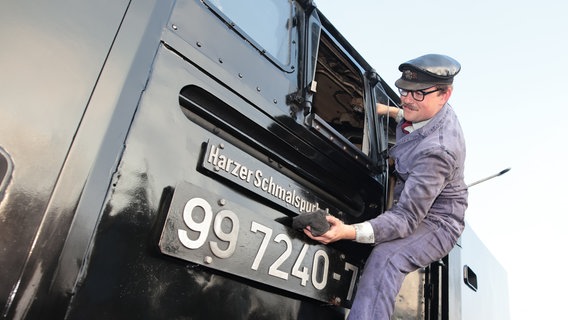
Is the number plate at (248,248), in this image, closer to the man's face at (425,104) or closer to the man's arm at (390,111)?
the man's face at (425,104)

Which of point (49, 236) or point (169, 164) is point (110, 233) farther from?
point (169, 164)

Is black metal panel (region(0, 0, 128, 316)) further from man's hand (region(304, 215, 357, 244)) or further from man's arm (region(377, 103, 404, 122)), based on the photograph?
man's arm (region(377, 103, 404, 122))

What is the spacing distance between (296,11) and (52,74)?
1.31m

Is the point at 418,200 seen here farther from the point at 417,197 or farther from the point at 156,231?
the point at 156,231

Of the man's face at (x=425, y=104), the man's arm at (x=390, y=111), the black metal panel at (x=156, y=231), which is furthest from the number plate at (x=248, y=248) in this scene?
the man's arm at (x=390, y=111)

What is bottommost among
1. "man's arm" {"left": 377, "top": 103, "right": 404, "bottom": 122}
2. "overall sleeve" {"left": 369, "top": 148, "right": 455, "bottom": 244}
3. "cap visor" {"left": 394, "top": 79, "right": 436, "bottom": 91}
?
"overall sleeve" {"left": 369, "top": 148, "right": 455, "bottom": 244}

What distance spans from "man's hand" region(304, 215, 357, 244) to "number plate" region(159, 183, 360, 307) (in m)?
0.05

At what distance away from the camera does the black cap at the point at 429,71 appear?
206 centimetres

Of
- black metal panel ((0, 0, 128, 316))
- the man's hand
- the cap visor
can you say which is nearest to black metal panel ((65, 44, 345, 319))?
black metal panel ((0, 0, 128, 316))

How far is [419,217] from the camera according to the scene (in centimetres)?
188

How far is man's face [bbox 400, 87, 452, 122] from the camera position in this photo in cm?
212

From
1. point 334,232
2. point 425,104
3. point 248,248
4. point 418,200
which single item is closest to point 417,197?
point 418,200

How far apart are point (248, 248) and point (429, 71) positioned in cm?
116

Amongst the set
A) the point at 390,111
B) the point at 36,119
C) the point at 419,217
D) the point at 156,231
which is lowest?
the point at 156,231
